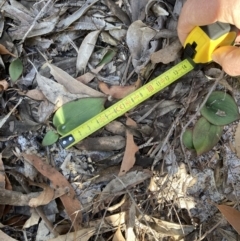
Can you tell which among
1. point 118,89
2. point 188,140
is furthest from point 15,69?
point 188,140

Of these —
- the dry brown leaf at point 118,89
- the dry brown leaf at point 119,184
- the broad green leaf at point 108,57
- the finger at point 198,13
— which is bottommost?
the dry brown leaf at point 119,184

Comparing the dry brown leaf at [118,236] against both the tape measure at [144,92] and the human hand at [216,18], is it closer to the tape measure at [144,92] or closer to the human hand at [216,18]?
the tape measure at [144,92]

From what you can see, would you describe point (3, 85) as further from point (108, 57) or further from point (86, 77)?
point (108, 57)

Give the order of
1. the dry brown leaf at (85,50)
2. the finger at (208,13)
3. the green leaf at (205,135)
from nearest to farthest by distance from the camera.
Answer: the finger at (208,13) → the green leaf at (205,135) → the dry brown leaf at (85,50)

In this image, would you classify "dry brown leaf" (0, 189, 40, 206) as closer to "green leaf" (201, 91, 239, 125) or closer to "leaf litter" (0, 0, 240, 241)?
"leaf litter" (0, 0, 240, 241)

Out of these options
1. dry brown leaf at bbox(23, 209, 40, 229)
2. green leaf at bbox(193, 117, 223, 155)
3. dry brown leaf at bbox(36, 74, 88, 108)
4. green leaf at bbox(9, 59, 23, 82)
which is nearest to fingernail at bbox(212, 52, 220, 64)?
green leaf at bbox(193, 117, 223, 155)

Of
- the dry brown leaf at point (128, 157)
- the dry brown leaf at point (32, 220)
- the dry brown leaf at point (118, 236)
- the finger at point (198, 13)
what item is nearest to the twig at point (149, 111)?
the dry brown leaf at point (128, 157)

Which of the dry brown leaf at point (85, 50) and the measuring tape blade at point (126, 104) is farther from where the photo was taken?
the dry brown leaf at point (85, 50)
